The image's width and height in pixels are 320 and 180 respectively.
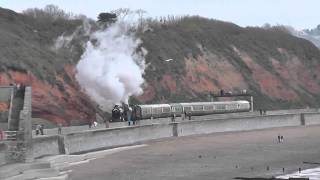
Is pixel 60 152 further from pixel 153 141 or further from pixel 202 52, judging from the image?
pixel 202 52

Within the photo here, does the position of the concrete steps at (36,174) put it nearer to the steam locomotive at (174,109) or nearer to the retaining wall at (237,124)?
the retaining wall at (237,124)

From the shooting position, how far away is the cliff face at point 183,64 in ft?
224

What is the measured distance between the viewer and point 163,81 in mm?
92562

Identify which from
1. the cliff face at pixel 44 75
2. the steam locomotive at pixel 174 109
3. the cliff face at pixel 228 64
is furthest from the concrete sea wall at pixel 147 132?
the cliff face at pixel 228 64

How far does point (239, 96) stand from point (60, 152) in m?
59.4

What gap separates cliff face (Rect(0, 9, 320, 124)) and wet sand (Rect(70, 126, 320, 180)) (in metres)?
16.5

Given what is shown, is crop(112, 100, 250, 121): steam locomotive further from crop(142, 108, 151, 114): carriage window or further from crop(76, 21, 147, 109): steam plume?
crop(76, 21, 147, 109): steam plume

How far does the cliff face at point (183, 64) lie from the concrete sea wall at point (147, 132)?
1150 cm

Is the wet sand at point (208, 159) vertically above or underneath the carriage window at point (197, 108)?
underneath

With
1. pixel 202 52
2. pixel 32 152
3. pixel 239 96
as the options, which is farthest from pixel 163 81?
pixel 32 152

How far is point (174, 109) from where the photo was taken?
7350cm

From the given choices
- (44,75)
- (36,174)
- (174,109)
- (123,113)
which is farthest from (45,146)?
(174,109)

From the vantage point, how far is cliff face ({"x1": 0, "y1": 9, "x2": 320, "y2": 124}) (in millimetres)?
68375

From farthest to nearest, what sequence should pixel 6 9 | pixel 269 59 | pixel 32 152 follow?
pixel 269 59
pixel 6 9
pixel 32 152
